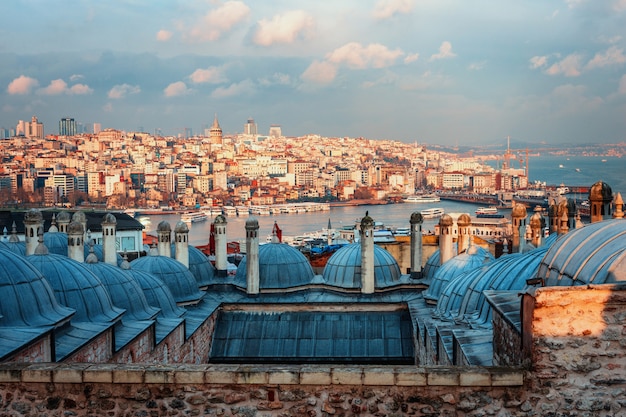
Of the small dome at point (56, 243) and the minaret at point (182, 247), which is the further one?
Result: the small dome at point (56, 243)

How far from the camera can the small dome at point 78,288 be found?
20.4 ft

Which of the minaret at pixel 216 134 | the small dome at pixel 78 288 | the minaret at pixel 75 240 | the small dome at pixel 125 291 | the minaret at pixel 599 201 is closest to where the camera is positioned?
the small dome at pixel 78 288

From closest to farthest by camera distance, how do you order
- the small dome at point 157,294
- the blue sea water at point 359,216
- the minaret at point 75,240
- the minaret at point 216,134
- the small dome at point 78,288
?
the small dome at point 78,288 → the small dome at point 157,294 → the minaret at point 75,240 → the blue sea water at point 359,216 → the minaret at point 216,134

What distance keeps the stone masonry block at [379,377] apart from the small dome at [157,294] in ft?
17.7

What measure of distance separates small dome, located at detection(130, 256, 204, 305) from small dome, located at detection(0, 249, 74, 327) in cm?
351

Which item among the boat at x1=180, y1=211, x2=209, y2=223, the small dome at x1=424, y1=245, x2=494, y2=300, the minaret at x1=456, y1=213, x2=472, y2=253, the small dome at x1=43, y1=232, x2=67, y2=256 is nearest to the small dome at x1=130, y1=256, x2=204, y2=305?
the small dome at x1=43, y1=232, x2=67, y2=256

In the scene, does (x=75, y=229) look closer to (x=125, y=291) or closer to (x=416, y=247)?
(x=125, y=291)

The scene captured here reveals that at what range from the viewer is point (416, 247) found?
35.7 feet

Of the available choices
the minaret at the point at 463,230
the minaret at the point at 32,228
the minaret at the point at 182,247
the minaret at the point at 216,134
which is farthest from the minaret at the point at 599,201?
the minaret at the point at 216,134

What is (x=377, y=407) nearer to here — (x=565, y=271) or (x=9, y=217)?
(x=565, y=271)

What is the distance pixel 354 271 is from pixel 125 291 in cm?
402

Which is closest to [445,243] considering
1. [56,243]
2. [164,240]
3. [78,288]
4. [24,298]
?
[164,240]

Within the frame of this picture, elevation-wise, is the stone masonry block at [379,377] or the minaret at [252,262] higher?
the stone masonry block at [379,377]

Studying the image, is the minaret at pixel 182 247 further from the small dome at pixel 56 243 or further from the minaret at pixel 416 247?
the minaret at pixel 416 247
